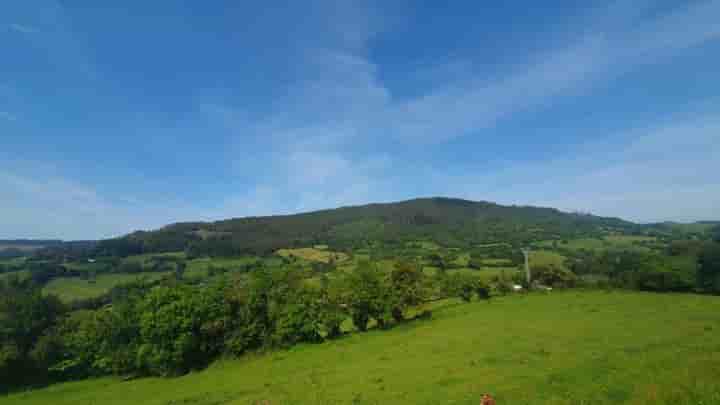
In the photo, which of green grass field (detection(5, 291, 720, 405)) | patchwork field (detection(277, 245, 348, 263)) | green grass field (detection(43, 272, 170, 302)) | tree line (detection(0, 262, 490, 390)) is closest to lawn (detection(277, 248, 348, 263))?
patchwork field (detection(277, 245, 348, 263))

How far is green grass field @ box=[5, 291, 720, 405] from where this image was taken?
10.8m

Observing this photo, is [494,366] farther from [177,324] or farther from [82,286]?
[82,286]

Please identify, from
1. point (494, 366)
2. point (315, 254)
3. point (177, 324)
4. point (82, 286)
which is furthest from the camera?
point (315, 254)

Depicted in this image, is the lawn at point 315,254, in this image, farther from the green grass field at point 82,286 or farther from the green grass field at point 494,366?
the green grass field at point 494,366

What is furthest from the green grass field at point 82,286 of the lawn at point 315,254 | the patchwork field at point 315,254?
the lawn at point 315,254

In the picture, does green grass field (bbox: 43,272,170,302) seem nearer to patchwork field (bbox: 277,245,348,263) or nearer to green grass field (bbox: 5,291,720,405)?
patchwork field (bbox: 277,245,348,263)

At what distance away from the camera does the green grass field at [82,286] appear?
78.3 metres

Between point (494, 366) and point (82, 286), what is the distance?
116932mm

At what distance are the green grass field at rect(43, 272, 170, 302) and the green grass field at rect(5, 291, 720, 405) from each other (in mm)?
62550

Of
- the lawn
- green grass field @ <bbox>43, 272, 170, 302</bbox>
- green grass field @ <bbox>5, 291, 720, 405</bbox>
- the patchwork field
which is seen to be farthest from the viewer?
the lawn

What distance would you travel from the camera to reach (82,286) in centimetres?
8819

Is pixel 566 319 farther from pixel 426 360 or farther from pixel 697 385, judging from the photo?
pixel 697 385

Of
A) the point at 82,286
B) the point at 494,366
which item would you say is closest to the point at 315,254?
the point at 82,286

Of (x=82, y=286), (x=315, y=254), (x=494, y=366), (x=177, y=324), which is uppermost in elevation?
(x=494, y=366)
